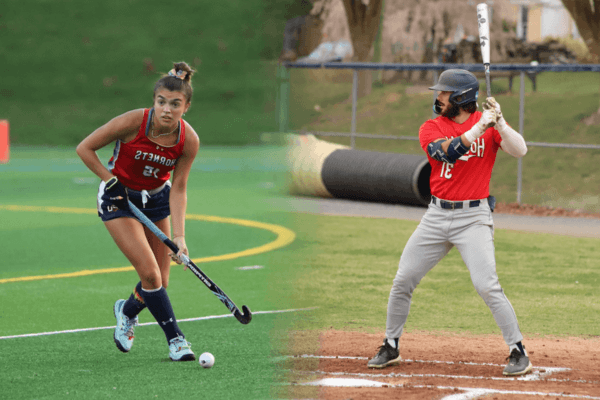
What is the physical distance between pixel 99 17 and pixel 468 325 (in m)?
35.8

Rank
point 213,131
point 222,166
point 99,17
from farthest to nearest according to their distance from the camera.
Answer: point 99,17
point 213,131
point 222,166

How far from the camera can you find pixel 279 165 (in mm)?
26953

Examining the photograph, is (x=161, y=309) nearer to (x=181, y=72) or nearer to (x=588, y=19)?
(x=181, y=72)

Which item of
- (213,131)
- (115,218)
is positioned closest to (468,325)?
(115,218)

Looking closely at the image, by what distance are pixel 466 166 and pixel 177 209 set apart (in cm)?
208

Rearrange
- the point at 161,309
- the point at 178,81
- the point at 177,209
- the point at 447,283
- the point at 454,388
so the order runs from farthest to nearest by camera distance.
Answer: the point at 447,283, the point at 177,209, the point at 161,309, the point at 178,81, the point at 454,388

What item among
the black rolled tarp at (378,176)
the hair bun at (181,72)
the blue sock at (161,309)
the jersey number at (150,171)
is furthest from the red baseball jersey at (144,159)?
the black rolled tarp at (378,176)

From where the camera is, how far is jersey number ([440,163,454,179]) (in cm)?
560

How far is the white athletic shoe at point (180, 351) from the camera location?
5938mm

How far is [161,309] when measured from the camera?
604 centimetres

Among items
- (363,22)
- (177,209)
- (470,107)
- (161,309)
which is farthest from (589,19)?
(161,309)

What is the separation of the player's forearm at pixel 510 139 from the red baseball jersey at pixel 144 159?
2180 millimetres

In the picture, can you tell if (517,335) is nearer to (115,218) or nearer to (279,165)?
(115,218)

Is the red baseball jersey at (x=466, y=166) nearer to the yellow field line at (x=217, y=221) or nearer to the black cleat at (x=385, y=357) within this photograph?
the black cleat at (x=385, y=357)
